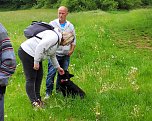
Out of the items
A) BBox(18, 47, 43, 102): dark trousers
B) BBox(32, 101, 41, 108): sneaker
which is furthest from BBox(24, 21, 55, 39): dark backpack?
BBox(32, 101, 41, 108): sneaker

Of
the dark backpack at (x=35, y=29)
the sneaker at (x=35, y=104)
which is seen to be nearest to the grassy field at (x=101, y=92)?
the sneaker at (x=35, y=104)

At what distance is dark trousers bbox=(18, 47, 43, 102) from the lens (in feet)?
22.2

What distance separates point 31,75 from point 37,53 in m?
0.56

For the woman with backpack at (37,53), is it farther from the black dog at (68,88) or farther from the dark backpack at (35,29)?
the black dog at (68,88)

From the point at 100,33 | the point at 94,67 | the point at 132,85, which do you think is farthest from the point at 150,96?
the point at 100,33

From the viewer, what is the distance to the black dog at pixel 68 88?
7.17m

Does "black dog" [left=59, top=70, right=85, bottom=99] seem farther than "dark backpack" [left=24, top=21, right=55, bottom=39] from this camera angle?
Yes

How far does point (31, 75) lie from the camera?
6840 mm

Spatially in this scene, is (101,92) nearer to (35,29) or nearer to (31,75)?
(31,75)

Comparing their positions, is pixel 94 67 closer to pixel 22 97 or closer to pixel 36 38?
pixel 22 97

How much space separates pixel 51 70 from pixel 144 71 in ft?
8.02

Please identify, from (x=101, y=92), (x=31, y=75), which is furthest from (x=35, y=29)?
(x=101, y=92)

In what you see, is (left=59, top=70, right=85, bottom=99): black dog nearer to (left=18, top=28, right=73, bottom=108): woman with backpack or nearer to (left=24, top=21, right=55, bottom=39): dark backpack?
(left=18, top=28, right=73, bottom=108): woman with backpack

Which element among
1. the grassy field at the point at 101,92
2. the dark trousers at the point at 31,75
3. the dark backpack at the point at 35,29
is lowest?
the grassy field at the point at 101,92
